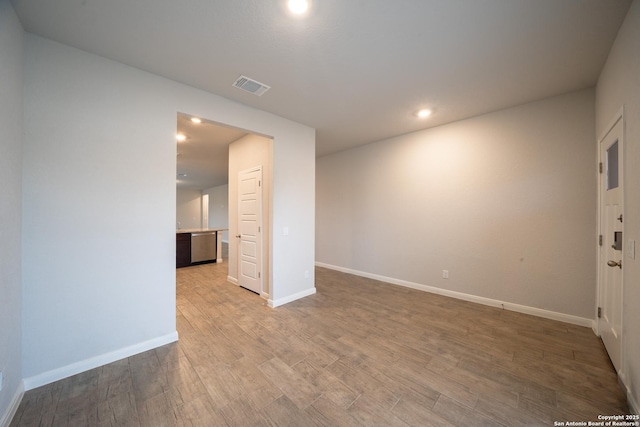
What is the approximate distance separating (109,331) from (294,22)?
315 cm

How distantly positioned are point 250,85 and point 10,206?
2207 millimetres

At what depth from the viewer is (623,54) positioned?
181 cm

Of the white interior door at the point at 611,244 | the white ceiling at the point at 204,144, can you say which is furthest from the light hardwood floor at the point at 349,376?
the white ceiling at the point at 204,144

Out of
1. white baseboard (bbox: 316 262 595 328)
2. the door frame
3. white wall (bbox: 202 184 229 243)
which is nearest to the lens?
the door frame

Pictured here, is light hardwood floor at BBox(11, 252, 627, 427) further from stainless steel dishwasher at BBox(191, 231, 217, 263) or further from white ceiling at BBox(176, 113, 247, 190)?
stainless steel dishwasher at BBox(191, 231, 217, 263)

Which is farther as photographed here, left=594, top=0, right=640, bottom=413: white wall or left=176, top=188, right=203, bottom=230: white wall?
left=176, top=188, right=203, bottom=230: white wall

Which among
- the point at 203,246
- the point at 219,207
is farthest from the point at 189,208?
the point at 203,246

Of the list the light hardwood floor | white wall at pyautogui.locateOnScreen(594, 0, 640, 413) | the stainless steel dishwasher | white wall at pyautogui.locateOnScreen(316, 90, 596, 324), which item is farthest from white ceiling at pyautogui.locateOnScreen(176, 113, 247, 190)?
white wall at pyautogui.locateOnScreen(594, 0, 640, 413)

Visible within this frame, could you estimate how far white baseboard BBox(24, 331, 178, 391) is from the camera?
1822mm

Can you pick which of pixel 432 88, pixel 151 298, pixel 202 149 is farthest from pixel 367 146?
pixel 151 298

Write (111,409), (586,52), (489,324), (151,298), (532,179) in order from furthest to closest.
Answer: (532,179) < (489,324) < (151,298) < (586,52) < (111,409)

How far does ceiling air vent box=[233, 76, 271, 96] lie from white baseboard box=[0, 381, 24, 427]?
3.16 metres

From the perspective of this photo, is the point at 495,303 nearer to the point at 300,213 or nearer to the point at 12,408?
the point at 300,213

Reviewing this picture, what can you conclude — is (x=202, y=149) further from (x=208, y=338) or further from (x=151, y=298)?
(x=208, y=338)
